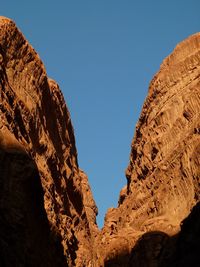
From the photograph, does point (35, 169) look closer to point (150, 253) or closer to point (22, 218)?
point (22, 218)

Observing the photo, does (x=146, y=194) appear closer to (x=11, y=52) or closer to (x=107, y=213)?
(x=107, y=213)

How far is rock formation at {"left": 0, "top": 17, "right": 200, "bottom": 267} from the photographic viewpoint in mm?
29031

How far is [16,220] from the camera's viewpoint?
A: 2764cm

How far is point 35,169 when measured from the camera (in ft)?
97.7

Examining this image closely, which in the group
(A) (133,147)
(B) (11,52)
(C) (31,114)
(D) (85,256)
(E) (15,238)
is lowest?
(E) (15,238)

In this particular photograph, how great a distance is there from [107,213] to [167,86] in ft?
44.5

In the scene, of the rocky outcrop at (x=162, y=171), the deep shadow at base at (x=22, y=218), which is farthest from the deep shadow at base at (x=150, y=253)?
the deep shadow at base at (x=22, y=218)

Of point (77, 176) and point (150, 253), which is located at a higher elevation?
point (77, 176)

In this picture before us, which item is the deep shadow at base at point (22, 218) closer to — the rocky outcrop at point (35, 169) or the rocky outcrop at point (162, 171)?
the rocky outcrop at point (35, 169)

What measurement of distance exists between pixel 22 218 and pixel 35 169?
8.92ft

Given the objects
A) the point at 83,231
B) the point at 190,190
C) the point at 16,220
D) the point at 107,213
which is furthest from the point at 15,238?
the point at 107,213

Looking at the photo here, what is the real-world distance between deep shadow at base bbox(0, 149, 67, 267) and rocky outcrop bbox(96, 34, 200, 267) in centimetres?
1451

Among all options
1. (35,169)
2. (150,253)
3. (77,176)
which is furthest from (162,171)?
(35,169)

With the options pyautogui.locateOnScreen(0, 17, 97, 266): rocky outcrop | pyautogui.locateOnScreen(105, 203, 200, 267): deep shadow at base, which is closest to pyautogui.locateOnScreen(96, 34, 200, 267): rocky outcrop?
pyautogui.locateOnScreen(105, 203, 200, 267): deep shadow at base
